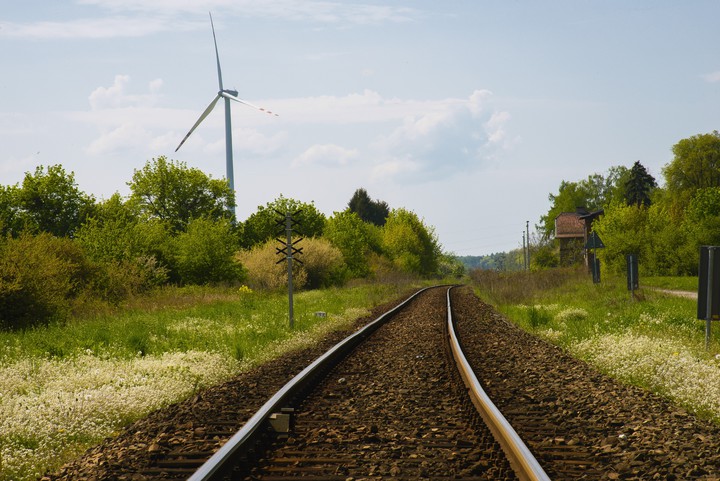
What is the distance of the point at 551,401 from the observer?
8789mm

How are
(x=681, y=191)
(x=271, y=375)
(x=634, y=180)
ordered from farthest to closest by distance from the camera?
(x=634, y=180), (x=681, y=191), (x=271, y=375)

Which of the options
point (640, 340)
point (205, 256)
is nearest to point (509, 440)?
point (640, 340)

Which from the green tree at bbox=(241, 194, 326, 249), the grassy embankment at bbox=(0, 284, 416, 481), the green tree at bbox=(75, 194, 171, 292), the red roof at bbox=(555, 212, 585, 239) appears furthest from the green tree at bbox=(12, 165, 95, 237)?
the red roof at bbox=(555, 212, 585, 239)

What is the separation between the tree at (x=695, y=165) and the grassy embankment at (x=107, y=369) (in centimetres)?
7641

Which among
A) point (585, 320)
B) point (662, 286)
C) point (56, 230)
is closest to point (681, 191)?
point (662, 286)

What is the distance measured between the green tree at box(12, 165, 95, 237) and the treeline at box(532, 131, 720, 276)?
158 feet

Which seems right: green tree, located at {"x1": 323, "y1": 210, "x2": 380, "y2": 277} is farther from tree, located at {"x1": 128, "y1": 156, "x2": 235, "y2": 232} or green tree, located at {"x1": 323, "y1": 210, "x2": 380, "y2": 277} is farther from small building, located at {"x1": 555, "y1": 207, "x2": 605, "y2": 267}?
small building, located at {"x1": 555, "y1": 207, "x2": 605, "y2": 267}

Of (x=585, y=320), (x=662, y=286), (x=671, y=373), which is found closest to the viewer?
(x=671, y=373)

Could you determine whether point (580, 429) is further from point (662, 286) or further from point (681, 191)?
point (681, 191)

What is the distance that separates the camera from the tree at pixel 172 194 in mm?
73000

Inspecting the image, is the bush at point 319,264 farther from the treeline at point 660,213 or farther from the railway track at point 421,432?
the railway track at point 421,432

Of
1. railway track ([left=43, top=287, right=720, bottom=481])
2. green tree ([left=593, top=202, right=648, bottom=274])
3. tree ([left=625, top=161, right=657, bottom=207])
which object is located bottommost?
railway track ([left=43, top=287, right=720, bottom=481])

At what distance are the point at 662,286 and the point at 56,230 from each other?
53086mm

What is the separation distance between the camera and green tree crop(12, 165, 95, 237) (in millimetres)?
66625
